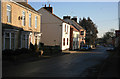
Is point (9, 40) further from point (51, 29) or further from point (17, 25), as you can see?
point (51, 29)

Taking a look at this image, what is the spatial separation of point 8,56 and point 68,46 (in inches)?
1183

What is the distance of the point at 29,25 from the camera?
26594 millimetres

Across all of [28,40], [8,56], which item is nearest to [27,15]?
[28,40]

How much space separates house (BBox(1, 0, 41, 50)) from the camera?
19758 mm

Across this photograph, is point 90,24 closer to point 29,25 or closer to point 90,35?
point 90,35

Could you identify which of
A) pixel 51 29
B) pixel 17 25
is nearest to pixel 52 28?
pixel 51 29

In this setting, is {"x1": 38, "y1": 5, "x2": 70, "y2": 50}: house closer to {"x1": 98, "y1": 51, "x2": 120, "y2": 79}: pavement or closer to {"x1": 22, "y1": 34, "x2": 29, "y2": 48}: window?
{"x1": 22, "y1": 34, "x2": 29, "y2": 48}: window

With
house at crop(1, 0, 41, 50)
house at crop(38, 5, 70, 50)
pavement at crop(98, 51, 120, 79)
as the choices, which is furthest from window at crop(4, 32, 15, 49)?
house at crop(38, 5, 70, 50)

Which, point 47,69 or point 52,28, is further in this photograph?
point 52,28

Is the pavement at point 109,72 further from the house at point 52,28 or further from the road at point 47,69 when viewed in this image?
the house at point 52,28

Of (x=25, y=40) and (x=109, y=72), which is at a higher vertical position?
(x=25, y=40)

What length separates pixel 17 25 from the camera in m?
23.0

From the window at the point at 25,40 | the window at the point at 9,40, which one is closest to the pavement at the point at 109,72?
the window at the point at 9,40

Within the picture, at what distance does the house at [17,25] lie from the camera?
1976 centimetres
